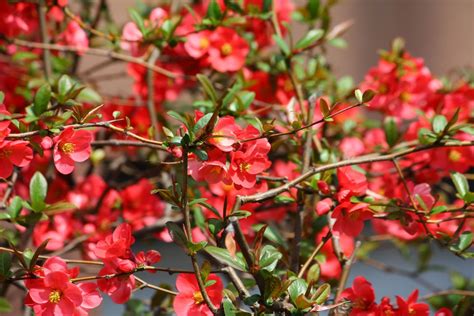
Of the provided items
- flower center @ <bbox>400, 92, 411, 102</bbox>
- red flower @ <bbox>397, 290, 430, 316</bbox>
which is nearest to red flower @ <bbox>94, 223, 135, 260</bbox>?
red flower @ <bbox>397, 290, 430, 316</bbox>

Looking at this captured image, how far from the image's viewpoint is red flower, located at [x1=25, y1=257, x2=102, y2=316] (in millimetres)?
868

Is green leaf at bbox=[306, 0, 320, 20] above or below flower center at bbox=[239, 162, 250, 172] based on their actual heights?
above

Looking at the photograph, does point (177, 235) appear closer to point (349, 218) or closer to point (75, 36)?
point (349, 218)

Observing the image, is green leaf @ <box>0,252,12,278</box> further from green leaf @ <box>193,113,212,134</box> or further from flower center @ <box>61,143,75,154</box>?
green leaf @ <box>193,113,212,134</box>

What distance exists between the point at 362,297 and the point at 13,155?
0.45m

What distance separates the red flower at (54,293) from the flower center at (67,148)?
126mm

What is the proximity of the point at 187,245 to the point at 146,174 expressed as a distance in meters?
0.57

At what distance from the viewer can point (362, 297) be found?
957mm

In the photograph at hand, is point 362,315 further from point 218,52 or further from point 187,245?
point 218,52

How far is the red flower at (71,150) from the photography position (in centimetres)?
91

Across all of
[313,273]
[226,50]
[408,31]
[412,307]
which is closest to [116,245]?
[313,273]

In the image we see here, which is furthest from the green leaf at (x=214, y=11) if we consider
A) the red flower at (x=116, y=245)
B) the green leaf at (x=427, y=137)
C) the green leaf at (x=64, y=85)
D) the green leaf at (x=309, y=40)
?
the red flower at (x=116, y=245)

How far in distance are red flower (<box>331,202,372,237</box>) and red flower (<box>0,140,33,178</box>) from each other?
370 mm

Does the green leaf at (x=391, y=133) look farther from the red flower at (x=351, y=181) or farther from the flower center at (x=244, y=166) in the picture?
the flower center at (x=244, y=166)
